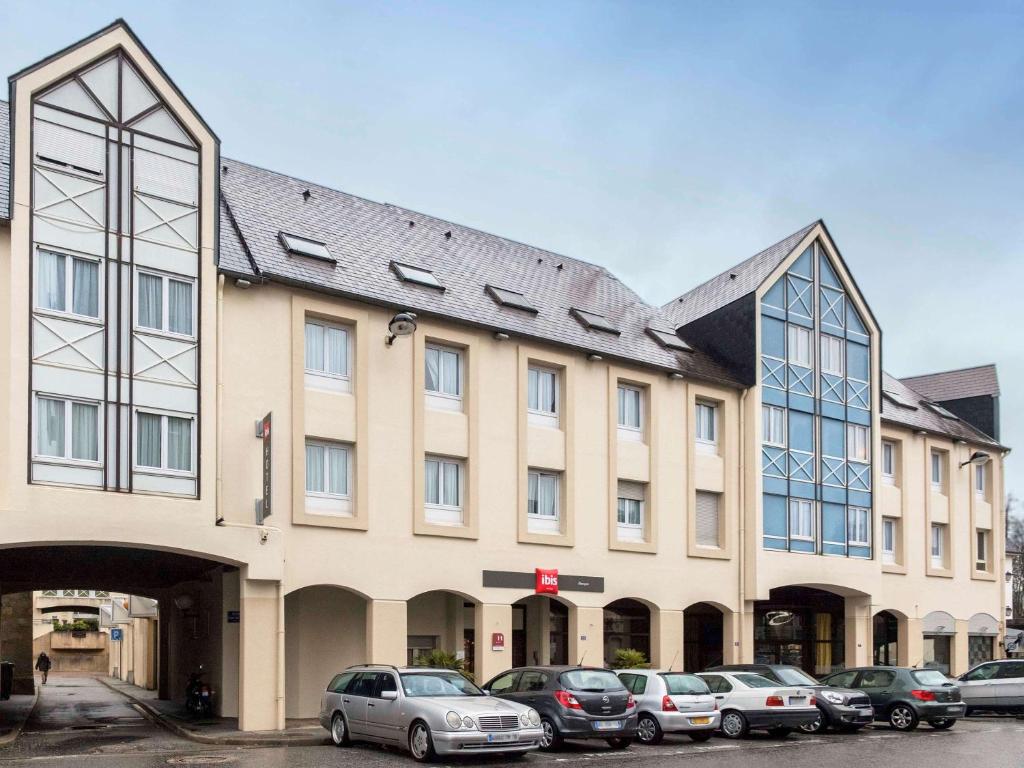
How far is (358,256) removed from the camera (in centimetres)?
2727

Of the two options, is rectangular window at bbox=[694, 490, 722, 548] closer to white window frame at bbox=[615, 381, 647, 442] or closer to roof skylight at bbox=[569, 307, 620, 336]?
white window frame at bbox=[615, 381, 647, 442]

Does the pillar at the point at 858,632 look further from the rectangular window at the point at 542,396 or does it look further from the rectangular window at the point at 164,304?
the rectangular window at the point at 164,304

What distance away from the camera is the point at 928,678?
985 inches

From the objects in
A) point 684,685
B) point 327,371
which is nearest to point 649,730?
point 684,685

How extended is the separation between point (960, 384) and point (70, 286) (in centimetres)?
3443

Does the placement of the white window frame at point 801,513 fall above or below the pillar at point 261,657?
above

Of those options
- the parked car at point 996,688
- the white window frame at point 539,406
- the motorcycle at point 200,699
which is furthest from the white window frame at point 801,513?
the motorcycle at point 200,699

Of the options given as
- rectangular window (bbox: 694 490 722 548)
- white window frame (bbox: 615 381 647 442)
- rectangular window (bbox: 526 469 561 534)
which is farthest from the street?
white window frame (bbox: 615 381 647 442)

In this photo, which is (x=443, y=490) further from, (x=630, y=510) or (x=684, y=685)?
(x=684, y=685)

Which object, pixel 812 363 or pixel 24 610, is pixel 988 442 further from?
pixel 24 610

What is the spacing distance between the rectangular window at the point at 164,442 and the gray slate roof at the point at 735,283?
1729 cm

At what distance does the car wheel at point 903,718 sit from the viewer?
80.9ft

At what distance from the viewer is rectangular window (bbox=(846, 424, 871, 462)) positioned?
3572 cm

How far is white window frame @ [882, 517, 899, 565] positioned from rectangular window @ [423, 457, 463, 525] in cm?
1707
